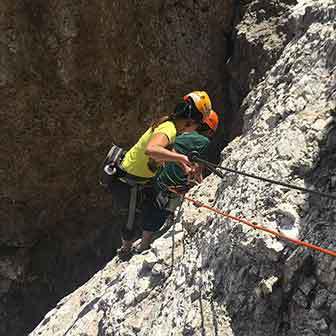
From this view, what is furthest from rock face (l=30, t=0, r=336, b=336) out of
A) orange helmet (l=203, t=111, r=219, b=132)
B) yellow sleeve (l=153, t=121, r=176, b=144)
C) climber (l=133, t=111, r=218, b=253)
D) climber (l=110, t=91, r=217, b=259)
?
yellow sleeve (l=153, t=121, r=176, b=144)

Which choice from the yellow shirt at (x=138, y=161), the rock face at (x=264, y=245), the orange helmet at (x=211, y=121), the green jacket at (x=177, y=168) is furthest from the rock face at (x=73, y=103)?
the orange helmet at (x=211, y=121)

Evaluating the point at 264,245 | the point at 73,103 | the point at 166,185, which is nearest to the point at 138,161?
the point at 166,185

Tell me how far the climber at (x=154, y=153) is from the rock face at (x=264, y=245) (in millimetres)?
612

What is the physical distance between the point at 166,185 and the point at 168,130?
1.51 m

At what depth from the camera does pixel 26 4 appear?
7879 mm

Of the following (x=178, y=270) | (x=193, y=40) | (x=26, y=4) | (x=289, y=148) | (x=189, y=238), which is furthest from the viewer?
(x=193, y=40)

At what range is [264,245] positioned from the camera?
263cm

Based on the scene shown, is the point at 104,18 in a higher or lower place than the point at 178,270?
higher

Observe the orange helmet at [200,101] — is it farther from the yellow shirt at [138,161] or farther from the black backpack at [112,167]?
the black backpack at [112,167]

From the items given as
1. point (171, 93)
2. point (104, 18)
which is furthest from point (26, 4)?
point (171, 93)

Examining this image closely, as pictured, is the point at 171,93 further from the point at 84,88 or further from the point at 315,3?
the point at 315,3

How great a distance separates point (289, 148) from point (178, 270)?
149cm

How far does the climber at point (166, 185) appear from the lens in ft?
15.0

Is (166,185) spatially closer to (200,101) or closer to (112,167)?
(112,167)
